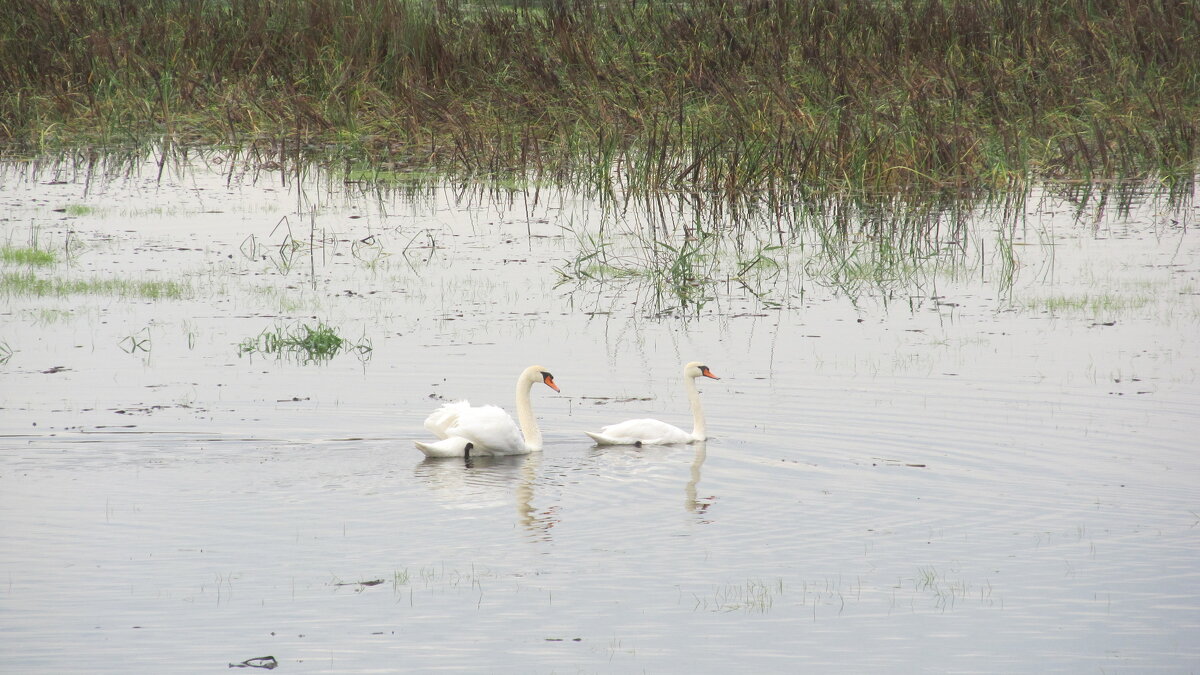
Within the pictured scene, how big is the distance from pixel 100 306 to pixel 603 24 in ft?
29.6

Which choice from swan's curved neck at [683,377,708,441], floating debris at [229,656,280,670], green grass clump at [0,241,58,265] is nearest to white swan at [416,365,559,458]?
Result: swan's curved neck at [683,377,708,441]

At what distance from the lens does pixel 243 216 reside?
15.1 m

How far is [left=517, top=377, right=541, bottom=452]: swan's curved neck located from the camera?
28.5 feet

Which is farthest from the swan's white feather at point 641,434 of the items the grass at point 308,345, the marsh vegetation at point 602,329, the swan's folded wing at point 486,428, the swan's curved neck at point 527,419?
the grass at point 308,345

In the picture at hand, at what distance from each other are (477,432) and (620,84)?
10.0 metres

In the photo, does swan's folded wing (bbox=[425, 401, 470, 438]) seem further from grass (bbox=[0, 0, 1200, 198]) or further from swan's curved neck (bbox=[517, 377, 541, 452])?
grass (bbox=[0, 0, 1200, 198])

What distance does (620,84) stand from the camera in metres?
18.0

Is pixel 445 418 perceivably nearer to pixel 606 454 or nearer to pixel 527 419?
pixel 527 419

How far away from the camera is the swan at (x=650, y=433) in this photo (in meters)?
8.52

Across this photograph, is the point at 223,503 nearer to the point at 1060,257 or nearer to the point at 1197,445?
the point at 1197,445

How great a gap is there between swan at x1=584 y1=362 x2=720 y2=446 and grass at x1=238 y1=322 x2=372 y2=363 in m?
2.20

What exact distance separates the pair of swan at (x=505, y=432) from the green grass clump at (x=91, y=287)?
13.8 feet

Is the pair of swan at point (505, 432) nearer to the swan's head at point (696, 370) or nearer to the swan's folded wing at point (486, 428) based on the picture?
the swan's folded wing at point (486, 428)

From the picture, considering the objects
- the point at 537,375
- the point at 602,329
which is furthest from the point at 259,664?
the point at 602,329
